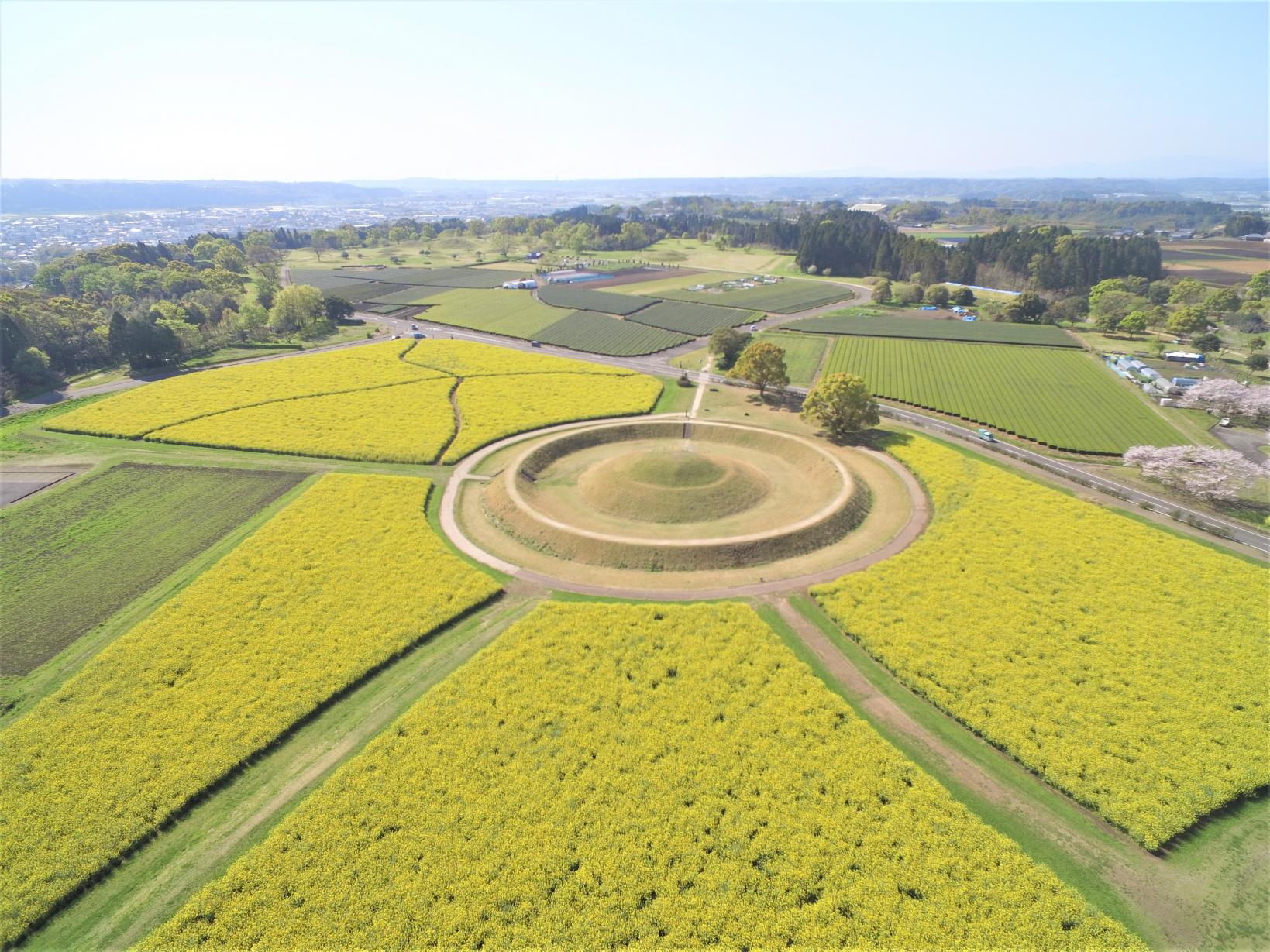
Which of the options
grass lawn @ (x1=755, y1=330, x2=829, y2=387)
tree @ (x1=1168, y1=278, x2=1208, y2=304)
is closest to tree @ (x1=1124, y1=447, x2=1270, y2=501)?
grass lawn @ (x1=755, y1=330, x2=829, y2=387)

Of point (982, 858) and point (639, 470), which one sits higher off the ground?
point (639, 470)

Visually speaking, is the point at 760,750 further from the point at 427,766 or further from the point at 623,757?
the point at 427,766

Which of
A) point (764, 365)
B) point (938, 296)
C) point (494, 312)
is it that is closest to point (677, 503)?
point (764, 365)

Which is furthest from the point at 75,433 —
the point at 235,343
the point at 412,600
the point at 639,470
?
the point at 639,470

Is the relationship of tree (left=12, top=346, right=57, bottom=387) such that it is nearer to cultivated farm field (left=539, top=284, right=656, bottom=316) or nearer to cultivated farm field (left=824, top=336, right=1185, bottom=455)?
cultivated farm field (left=539, top=284, right=656, bottom=316)

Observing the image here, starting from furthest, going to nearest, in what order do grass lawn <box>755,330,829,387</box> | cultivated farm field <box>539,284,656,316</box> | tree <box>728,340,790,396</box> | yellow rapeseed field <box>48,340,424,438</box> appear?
1. cultivated farm field <box>539,284,656,316</box>
2. grass lawn <box>755,330,829,387</box>
3. tree <box>728,340,790,396</box>
4. yellow rapeseed field <box>48,340,424,438</box>

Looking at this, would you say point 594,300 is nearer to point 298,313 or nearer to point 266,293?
point 298,313
